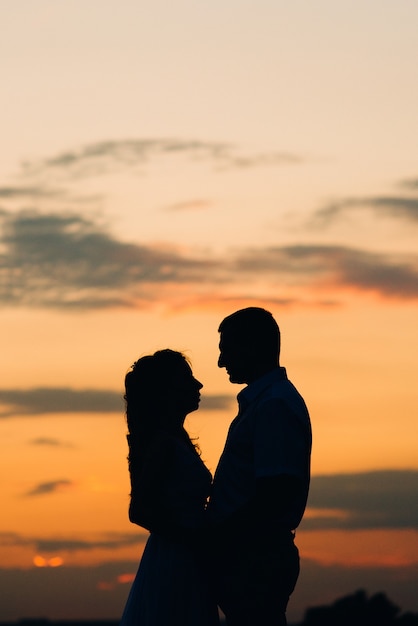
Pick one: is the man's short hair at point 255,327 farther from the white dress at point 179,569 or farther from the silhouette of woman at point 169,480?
the white dress at point 179,569

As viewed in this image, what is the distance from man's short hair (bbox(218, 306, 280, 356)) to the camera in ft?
24.5

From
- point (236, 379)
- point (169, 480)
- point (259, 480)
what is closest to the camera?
point (259, 480)

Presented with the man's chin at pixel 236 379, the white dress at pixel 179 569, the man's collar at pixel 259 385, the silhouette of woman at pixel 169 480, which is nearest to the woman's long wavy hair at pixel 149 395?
the silhouette of woman at pixel 169 480

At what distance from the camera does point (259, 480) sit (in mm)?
7125

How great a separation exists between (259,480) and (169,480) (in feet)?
3.02

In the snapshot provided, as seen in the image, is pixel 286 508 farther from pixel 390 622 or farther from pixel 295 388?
pixel 390 622

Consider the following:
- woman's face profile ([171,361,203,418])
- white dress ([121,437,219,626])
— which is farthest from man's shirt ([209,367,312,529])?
woman's face profile ([171,361,203,418])

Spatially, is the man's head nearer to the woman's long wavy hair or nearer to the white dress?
the woman's long wavy hair

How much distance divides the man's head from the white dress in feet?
2.41

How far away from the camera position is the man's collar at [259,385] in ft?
24.5

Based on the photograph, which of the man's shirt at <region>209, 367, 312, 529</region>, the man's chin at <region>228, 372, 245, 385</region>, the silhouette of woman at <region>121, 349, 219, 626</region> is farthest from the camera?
the silhouette of woman at <region>121, 349, 219, 626</region>

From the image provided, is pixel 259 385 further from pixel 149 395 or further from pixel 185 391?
pixel 149 395

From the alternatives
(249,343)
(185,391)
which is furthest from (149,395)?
(249,343)

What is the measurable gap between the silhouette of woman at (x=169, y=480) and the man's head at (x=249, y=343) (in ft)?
1.72
